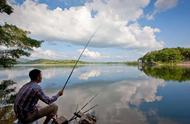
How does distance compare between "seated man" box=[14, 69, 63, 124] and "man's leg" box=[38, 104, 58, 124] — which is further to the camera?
"man's leg" box=[38, 104, 58, 124]

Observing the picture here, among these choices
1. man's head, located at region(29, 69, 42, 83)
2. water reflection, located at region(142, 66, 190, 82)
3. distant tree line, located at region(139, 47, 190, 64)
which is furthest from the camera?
distant tree line, located at region(139, 47, 190, 64)

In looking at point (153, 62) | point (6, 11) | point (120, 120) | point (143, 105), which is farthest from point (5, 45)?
point (153, 62)

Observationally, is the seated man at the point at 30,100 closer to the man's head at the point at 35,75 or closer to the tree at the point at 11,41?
the man's head at the point at 35,75

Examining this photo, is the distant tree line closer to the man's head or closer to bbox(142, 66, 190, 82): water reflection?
bbox(142, 66, 190, 82): water reflection

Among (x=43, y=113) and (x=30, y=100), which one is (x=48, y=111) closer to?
(x=43, y=113)

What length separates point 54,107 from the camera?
686 centimetres

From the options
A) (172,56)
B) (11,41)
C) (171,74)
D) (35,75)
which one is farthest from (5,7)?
(172,56)

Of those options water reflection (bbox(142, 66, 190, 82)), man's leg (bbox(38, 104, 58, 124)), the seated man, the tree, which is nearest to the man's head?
the seated man

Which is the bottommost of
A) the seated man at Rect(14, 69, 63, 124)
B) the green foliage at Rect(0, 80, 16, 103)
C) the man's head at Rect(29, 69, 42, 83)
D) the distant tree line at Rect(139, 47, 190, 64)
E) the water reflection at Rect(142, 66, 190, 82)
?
the water reflection at Rect(142, 66, 190, 82)

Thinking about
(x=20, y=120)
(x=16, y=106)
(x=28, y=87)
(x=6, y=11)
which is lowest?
(x=20, y=120)

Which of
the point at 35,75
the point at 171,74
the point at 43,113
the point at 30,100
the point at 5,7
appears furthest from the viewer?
the point at 171,74

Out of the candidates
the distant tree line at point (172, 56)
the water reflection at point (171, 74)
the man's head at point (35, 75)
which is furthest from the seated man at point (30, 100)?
the distant tree line at point (172, 56)

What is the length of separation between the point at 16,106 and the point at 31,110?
1.37 ft

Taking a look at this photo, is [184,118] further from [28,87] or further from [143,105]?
[28,87]
